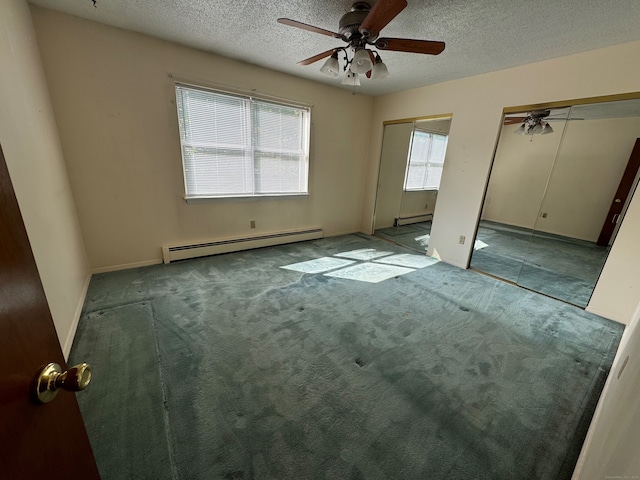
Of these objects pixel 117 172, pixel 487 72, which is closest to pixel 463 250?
pixel 487 72

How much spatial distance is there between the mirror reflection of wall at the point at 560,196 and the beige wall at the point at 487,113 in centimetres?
15

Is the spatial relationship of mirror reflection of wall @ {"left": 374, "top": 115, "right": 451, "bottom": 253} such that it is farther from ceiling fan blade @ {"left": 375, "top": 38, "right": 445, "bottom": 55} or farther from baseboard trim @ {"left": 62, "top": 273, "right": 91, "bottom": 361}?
baseboard trim @ {"left": 62, "top": 273, "right": 91, "bottom": 361}

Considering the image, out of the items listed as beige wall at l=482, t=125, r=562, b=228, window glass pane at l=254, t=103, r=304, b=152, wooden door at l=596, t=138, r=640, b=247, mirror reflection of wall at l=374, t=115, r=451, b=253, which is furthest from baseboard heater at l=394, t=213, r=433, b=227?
wooden door at l=596, t=138, r=640, b=247

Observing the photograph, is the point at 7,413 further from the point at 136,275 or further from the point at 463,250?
the point at 463,250

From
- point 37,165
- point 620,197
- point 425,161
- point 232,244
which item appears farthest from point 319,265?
point 620,197

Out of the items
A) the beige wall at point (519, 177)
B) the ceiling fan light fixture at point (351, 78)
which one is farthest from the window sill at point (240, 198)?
the beige wall at point (519, 177)

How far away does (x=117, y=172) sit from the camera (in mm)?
2777

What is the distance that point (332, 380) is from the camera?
164cm

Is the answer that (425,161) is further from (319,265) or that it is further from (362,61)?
(362,61)

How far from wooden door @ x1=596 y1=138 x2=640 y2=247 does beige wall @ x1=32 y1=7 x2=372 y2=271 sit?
3674 millimetres

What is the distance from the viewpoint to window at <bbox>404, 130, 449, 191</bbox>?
4617 mm

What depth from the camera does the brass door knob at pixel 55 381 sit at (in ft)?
1.67

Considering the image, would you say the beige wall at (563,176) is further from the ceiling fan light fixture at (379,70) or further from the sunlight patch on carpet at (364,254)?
the ceiling fan light fixture at (379,70)

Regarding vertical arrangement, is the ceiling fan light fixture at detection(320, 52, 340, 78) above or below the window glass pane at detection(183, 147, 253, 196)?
above
